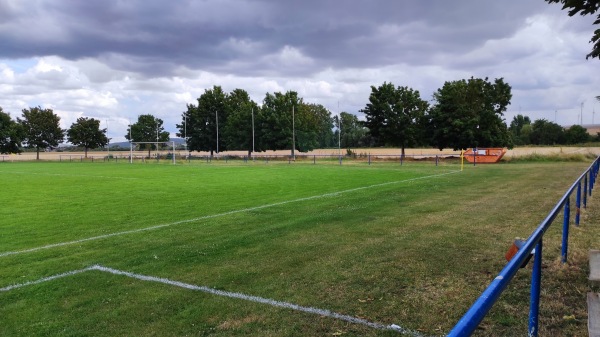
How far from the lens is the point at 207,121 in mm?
78188

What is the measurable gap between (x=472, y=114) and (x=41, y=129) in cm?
7586

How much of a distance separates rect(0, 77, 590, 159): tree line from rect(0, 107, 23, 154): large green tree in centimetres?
15

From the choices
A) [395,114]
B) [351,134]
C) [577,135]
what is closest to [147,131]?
[395,114]

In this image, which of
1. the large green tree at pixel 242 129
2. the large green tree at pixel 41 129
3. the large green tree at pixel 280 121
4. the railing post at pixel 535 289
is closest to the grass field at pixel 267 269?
the railing post at pixel 535 289

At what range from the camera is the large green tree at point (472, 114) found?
45.4 meters

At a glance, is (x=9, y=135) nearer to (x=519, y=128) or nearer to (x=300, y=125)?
(x=300, y=125)

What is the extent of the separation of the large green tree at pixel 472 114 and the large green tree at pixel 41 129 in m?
71.2

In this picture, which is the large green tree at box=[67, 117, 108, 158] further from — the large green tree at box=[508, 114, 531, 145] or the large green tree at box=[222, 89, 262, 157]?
the large green tree at box=[508, 114, 531, 145]

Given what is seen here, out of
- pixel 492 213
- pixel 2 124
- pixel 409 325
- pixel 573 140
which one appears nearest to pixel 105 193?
pixel 492 213

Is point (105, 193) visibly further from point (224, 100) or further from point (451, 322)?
point (224, 100)

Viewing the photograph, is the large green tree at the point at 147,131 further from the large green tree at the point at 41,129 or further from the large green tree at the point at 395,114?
the large green tree at the point at 395,114

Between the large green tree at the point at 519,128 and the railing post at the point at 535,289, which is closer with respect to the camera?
the railing post at the point at 535,289

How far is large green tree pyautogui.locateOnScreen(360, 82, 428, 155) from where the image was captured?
166 ft

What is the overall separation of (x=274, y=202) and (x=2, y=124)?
82.3 meters
